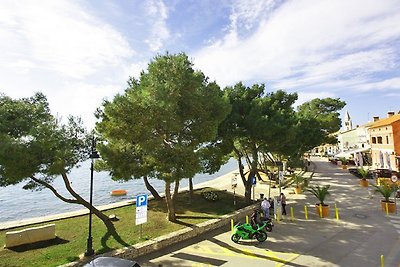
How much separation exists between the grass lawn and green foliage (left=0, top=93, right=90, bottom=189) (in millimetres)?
2856

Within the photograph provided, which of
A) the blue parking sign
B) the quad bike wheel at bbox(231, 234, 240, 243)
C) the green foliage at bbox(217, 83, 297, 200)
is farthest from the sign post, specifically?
the green foliage at bbox(217, 83, 297, 200)

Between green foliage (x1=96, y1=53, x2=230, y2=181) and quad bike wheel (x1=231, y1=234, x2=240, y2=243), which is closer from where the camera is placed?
quad bike wheel (x1=231, y1=234, x2=240, y2=243)

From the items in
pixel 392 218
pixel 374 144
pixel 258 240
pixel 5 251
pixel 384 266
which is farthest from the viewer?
pixel 374 144

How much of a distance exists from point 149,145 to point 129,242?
4451mm

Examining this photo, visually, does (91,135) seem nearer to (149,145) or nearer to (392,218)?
(149,145)

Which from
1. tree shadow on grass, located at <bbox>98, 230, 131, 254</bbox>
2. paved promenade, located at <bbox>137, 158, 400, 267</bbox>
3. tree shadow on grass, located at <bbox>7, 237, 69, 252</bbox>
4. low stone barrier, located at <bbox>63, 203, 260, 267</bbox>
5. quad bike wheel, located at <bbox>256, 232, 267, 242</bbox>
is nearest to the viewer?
paved promenade, located at <bbox>137, 158, 400, 267</bbox>

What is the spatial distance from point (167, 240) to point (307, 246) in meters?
6.01

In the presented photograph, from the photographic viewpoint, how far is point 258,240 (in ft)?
42.1

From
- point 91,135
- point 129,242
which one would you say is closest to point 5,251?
point 129,242

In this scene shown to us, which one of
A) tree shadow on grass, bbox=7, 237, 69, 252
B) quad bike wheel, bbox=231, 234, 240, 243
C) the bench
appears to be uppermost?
the bench

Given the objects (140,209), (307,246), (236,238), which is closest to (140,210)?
(140,209)

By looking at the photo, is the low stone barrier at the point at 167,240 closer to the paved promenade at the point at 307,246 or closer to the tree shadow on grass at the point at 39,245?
the paved promenade at the point at 307,246

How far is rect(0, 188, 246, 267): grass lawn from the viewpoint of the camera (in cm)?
1112

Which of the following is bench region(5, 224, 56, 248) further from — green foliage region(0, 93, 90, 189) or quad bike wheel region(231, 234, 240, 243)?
quad bike wheel region(231, 234, 240, 243)
